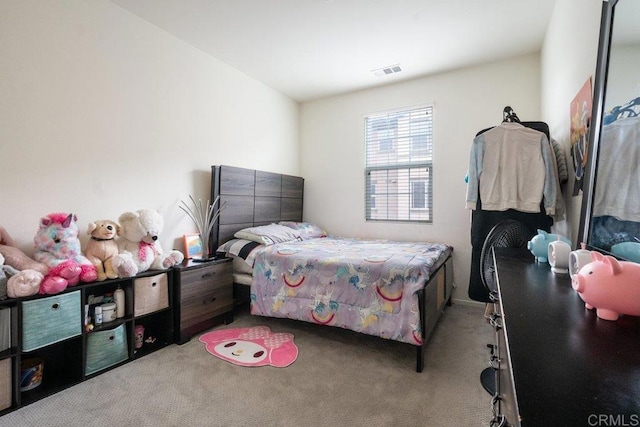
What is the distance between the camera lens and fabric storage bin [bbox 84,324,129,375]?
1.90m

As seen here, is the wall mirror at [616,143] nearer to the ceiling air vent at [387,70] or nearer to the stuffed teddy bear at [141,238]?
the ceiling air vent at [387,70]

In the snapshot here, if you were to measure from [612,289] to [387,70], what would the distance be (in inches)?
127

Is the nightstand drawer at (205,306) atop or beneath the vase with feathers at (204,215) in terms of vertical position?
beneath

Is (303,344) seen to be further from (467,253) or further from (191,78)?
(191,78)

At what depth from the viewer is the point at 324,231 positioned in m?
4.10

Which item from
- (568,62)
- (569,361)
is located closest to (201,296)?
(569,361)

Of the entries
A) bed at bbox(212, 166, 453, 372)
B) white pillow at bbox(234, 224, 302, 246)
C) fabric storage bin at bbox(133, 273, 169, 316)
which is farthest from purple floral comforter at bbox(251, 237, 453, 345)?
fabric storage bin at bbox(133, 273, 169, 316)

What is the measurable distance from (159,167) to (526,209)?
9.54 feet

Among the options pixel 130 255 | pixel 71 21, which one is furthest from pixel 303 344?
pixel 71 21

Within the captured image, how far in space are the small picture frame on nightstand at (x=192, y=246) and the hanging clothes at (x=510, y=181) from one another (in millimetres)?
2397

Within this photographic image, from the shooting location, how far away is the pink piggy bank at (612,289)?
0.71 meters

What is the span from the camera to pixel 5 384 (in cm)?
156

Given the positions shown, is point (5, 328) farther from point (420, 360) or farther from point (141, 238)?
point (420, 360)

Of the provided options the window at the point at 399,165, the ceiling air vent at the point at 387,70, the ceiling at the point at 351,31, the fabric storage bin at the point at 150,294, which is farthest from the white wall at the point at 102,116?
the window at the point at 399,165
